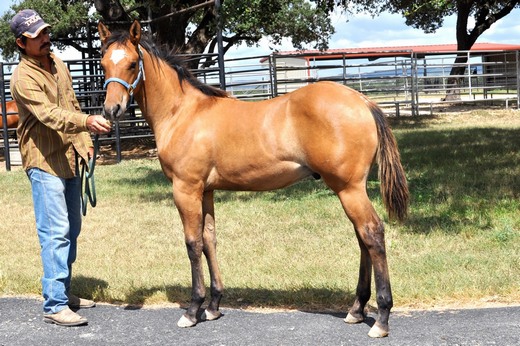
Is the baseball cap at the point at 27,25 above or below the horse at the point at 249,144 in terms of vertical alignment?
above

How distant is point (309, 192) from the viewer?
1027cm

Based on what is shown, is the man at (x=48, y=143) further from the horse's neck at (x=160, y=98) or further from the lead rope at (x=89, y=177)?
the horse's neck at (x=160, y=98)

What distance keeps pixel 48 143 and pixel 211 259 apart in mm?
1537

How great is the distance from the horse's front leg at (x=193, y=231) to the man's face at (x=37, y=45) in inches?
55.8

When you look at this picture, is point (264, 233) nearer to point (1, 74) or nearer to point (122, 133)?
point (1, 74)

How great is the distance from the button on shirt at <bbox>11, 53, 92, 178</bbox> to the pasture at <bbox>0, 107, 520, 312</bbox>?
4.49ft

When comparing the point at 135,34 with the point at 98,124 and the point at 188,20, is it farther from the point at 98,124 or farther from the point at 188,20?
the point at 188,20

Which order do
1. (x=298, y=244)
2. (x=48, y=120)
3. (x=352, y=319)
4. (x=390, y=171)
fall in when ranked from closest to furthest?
1. (x=390, y=171)
2. (x=352, y=319)
3. (x=48, y=120)
4. (x=298, y=244)

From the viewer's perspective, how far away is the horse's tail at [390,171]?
4535 millimetres

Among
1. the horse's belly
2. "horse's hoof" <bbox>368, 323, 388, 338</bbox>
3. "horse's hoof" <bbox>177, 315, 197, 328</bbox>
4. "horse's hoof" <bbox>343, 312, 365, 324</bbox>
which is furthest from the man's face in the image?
"horse's hoof" <bbox>368, 323, 388, 338</bbox>

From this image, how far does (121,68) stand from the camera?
4.78 meters

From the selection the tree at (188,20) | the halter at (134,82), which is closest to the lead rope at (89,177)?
the halter at (134,82)

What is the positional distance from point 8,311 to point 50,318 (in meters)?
0.52

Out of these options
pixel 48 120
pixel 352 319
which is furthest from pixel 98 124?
pixel 352 319
